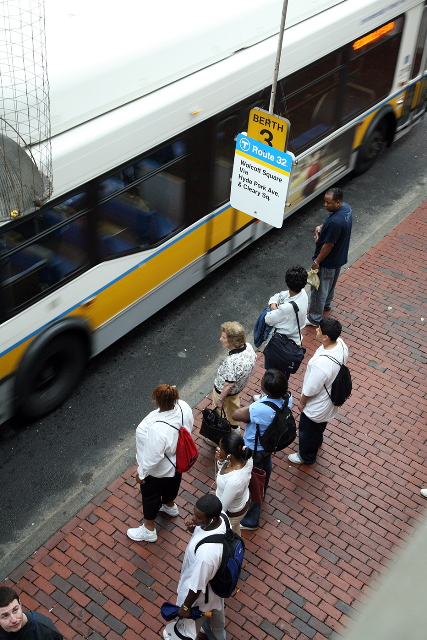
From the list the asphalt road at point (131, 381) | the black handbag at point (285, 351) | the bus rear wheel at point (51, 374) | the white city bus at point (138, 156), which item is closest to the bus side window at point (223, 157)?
the white city bus at point (138, 156)

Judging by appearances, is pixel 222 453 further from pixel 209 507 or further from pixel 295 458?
pixel 295 458

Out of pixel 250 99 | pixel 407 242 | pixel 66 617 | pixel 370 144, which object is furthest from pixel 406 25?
pixel 66 617

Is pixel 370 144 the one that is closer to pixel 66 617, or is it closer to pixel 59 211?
pixel 59 211

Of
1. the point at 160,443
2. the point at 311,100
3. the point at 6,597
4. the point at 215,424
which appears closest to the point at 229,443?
the point at 160,443

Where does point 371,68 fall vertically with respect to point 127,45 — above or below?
below

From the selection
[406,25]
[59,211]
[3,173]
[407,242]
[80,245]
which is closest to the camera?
[3,173]

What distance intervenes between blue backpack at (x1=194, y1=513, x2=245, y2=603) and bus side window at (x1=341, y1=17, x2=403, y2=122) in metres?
7.91

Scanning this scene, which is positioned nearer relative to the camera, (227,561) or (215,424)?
(227,561)

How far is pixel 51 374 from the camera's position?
730 cm

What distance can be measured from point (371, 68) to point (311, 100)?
6.11ft

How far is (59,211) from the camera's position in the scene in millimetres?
6406

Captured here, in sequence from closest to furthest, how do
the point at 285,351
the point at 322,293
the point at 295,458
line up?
the point at 285,351 < the point at 295,458 < the point at 322,293

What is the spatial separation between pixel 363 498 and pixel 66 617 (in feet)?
9.84

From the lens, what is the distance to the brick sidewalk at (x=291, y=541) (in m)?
5.53
